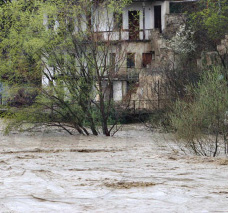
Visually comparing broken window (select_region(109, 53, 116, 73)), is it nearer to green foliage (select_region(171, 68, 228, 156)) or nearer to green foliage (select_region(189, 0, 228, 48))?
green foliage (select_region(171, 68, 228, 156))

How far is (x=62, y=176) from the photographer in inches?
455

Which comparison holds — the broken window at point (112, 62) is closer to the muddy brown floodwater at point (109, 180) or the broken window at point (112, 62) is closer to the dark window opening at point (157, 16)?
the muddy brown floodwater at point (109, 180)

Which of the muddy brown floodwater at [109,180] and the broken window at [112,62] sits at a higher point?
the broken window at [112,62]

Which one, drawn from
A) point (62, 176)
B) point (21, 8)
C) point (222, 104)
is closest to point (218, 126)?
point (222, 104)

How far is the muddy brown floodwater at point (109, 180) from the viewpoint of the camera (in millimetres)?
8109

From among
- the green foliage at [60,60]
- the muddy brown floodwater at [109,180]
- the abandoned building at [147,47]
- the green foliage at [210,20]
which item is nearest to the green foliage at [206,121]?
the muddy brown floodwater at [109,180]

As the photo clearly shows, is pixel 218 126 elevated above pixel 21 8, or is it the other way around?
pixel 21 8

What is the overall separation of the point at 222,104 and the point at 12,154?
657 centimetres

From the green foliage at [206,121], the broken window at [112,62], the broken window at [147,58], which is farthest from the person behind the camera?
the broken window at [147,58]

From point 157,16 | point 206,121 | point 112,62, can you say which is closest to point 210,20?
point 157,16

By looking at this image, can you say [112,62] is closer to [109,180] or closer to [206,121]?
[206,121]

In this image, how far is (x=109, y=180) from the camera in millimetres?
10836

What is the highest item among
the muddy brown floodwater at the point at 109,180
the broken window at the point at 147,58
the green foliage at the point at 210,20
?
the green foliage at the point at 210,20

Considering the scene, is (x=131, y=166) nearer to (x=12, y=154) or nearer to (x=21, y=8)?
(x=12, y=154)
